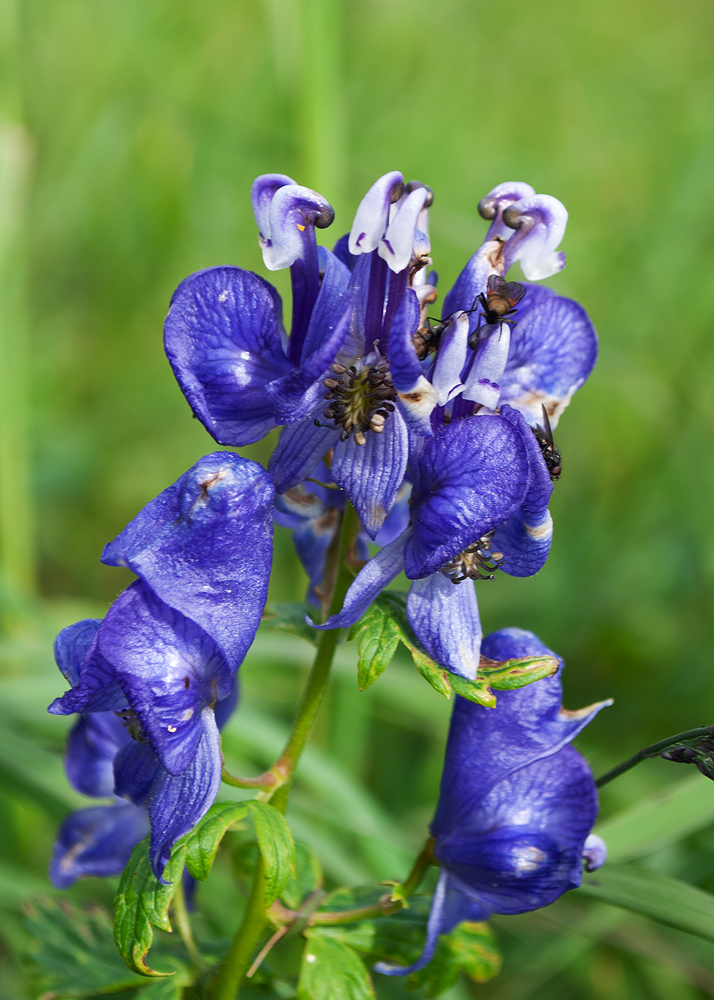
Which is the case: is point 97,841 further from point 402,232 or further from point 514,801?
point 402,232

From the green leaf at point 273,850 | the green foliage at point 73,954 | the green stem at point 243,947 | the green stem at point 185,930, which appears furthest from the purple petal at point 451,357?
the green foliage at point 73,954

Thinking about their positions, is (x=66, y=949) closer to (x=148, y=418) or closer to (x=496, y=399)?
(x=496, y=399)

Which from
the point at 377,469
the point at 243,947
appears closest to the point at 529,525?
the point at 377,469

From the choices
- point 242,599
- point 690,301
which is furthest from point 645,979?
point 690,301

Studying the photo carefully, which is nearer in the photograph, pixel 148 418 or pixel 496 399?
pixel 496 399

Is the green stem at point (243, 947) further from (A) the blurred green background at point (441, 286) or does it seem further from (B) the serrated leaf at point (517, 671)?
(A) the blurred green background at point (441, 286)

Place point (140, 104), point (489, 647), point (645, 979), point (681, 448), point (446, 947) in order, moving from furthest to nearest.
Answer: point (140, 104) → point (681, 448) → point (645, 979) → point (446, 947) → point (489, 647)
